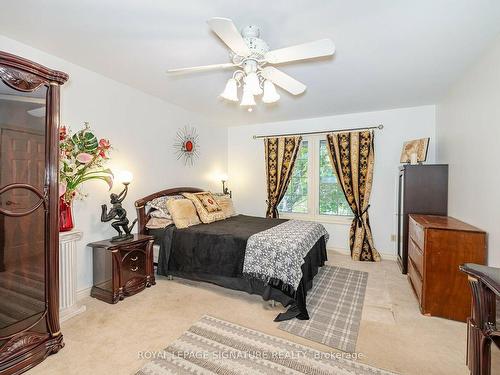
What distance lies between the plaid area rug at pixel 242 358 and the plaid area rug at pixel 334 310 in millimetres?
187

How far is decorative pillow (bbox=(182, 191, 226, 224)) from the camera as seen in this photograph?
355 cm

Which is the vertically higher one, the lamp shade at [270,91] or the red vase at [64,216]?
the lamp shade at [270,91]

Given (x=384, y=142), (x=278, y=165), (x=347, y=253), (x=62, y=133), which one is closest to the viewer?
(x=62, y=133)

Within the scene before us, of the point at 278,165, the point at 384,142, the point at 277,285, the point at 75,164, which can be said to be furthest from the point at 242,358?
the point at 384,142

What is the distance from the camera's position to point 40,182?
1786mm

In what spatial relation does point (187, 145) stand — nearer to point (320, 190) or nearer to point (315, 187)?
point (315, 187)

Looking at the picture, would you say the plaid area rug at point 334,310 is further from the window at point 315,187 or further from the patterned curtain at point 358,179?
the window at point 315,187

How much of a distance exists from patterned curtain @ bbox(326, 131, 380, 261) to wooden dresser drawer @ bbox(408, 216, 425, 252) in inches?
38.3

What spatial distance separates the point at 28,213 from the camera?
5.68 ft

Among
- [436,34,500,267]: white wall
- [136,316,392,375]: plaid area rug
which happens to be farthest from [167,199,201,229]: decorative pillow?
[436,34,500,267]: white wall

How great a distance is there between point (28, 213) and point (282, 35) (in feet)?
7.48

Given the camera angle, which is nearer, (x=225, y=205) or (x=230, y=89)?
(x=230, y=89)

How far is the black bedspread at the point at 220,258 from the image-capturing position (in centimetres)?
249

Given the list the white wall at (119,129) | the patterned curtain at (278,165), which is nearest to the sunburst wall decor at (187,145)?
the white wall at (119,129)
